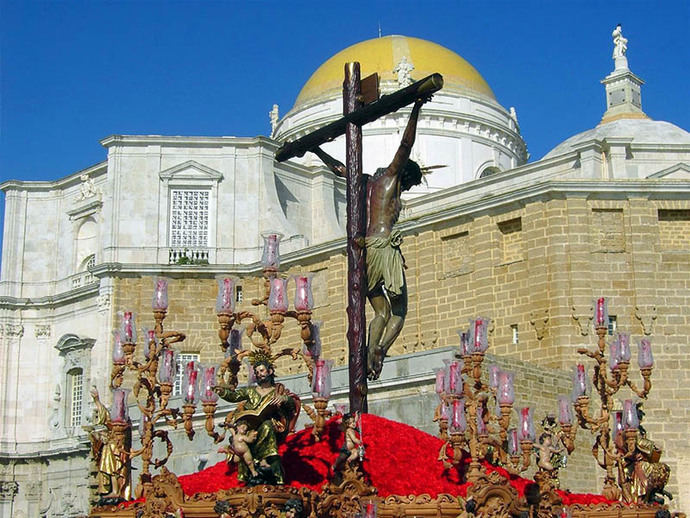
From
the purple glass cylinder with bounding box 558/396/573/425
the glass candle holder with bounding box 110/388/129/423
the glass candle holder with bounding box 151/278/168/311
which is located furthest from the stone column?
the purple glass cylinder with bounding box 558/396/573/425

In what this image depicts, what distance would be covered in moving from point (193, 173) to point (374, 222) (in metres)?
26.7

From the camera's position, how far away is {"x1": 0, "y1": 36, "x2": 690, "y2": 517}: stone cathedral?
2959 centimetres

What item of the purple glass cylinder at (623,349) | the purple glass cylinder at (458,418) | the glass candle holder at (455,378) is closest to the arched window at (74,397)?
the purple glass cylinder at (623,349)

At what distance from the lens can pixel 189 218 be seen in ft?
129

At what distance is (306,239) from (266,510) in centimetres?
2949

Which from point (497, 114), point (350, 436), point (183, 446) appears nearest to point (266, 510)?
point (350, 436)

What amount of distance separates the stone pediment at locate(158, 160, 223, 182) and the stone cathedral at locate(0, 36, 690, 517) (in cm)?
6

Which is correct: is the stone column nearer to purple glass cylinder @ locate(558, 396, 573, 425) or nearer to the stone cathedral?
the stone cathedral

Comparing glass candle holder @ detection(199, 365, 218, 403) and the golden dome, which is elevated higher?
the golden dome

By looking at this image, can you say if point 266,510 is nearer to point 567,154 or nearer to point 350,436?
point 350,436

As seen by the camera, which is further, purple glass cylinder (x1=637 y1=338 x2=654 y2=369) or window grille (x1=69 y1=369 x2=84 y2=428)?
window grille (x1=69 y1=369 x2=84 y2=428)

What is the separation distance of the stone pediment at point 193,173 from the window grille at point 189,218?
49cm

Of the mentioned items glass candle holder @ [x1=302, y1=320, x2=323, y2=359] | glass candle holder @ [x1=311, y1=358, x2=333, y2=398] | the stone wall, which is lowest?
glass candle holder @ [x1=311, y1=358, x2=333, y2=398]

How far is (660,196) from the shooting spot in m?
30.8
